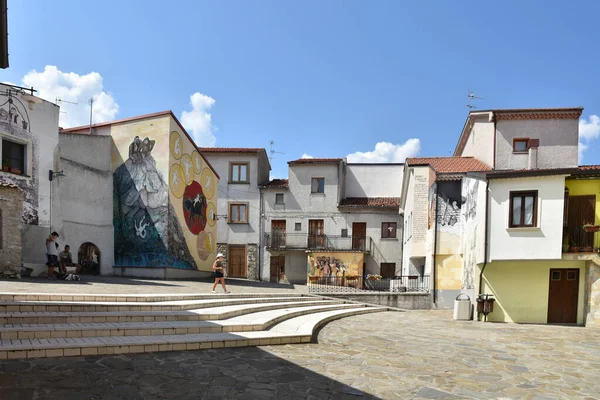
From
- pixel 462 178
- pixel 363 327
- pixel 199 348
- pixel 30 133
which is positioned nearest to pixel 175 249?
pixel 30 133

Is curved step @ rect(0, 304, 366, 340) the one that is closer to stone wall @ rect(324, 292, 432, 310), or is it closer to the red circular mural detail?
stone wall @ rect(324, 292, 432, 310)

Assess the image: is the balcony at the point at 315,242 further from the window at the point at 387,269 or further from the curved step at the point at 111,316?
the curved step at the point at 111,316

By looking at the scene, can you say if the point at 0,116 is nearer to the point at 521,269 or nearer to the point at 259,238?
the point at 259,238

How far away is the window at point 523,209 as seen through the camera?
48.4 feet

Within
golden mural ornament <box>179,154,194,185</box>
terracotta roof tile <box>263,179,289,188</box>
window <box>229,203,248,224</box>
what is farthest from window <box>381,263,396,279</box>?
golden mural ornament <box>179,154,194,185</box>

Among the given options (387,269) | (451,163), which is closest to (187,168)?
(451,163)

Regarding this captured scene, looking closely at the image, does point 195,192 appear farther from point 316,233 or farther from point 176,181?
point 316,233

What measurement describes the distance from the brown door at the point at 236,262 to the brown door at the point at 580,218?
22271 millimetres

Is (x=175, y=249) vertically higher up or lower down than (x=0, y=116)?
lower down

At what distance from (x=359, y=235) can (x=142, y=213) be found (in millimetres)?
16883

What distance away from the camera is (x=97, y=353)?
6.39 meters

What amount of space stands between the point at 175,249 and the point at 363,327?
38.7 feet

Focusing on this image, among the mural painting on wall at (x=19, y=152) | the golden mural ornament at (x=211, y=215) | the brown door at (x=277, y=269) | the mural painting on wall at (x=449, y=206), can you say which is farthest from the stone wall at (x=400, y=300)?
the mural painting on wall at (x=19, y=152)

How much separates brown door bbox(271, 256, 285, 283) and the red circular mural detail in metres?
8.24
